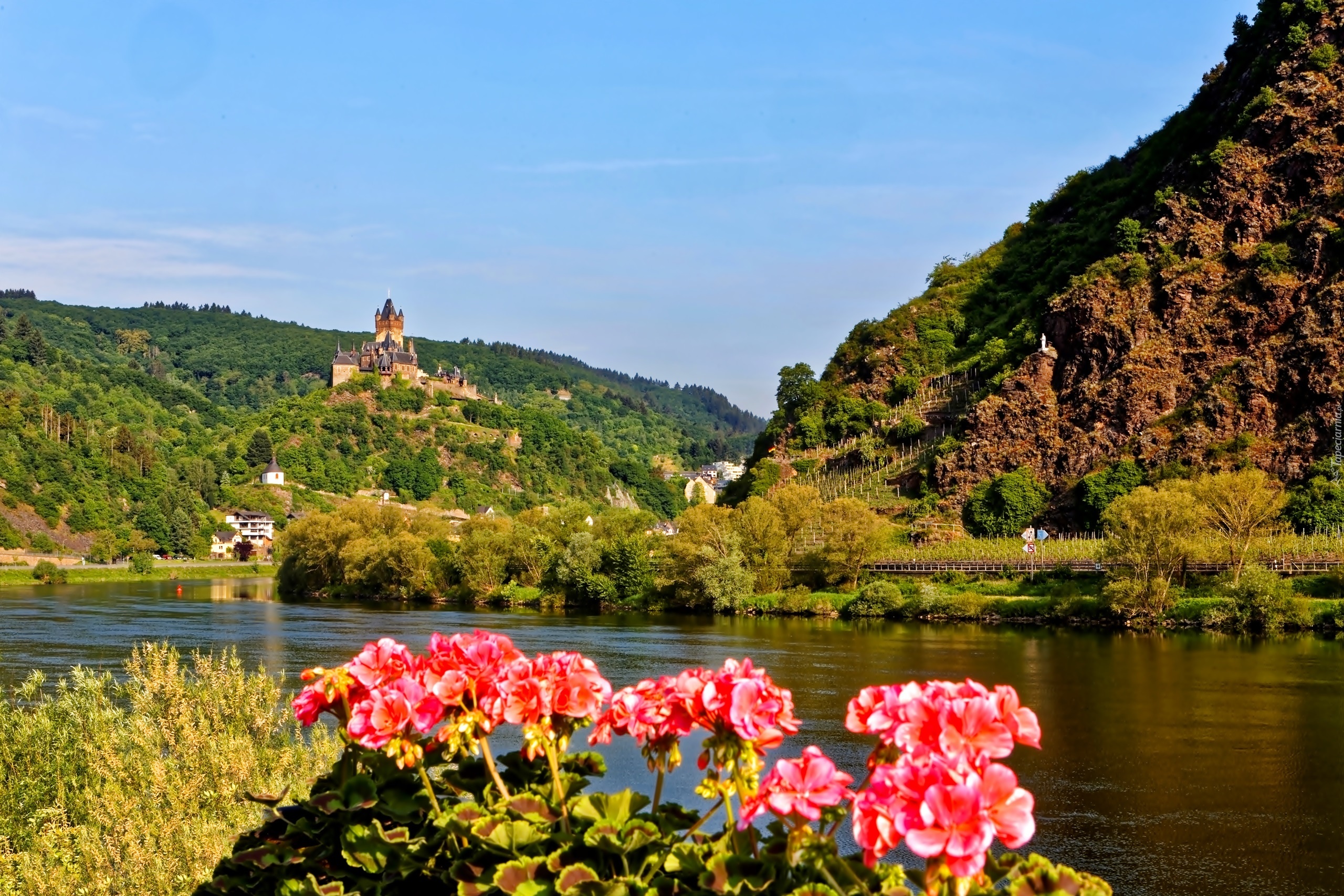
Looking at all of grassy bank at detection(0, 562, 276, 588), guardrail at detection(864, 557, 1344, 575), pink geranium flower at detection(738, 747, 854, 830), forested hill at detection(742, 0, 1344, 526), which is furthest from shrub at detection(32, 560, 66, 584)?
pink geranium flower at detection(738, 747, 854, 830)

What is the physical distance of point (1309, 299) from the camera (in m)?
70.5

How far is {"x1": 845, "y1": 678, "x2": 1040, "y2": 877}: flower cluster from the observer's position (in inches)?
168

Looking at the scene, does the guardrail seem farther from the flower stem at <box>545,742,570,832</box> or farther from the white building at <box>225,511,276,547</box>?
the white building at <box>225,511,276,547</box>

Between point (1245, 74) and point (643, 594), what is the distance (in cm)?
5033

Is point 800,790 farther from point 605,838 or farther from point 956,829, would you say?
point 956,829

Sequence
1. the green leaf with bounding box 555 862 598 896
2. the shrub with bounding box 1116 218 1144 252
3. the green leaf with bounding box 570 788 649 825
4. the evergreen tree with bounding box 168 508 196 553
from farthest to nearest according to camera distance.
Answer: the evergreen tree with bounding box 168 508 196 553, the shrub with bounding box 1116 218 1144 252, the green leaf with bounding box 570 788 649 825, the green leaf with bounding box 555 862 598 896

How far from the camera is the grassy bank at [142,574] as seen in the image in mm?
96062

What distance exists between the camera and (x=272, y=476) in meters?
158

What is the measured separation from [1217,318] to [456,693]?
74.7 meters

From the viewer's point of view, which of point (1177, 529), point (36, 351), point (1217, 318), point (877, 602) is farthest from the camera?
point (36, 351)

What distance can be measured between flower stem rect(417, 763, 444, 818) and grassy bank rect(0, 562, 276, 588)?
9406 centimetres

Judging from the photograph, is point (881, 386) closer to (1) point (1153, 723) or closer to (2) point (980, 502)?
(2) point (980, 502)

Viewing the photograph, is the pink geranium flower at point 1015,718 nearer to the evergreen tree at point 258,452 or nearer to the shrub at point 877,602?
the shrub at point 877,602

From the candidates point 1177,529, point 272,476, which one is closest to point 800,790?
point 1177,529
